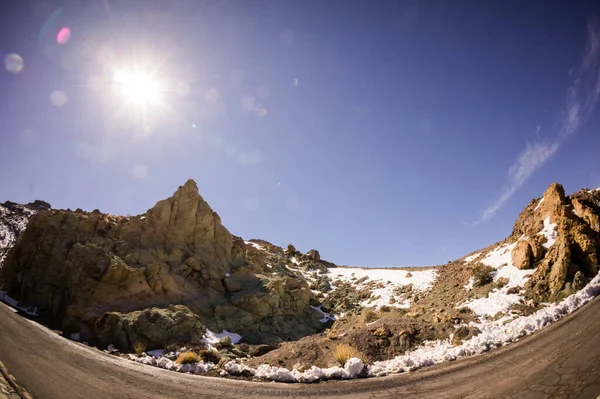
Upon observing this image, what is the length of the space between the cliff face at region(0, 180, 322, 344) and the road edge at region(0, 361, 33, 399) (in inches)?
354

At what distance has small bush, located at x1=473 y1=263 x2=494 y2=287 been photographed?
18.6 metres

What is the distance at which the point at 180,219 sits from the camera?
28.7m

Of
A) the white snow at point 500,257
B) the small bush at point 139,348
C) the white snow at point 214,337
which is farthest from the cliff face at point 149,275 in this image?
the white snow at point 500,257

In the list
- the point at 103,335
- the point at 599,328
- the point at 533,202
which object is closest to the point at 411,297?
the point at 533,202

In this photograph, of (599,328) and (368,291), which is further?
(368,291)

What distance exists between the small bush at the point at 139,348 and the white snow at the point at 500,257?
23.1 meters

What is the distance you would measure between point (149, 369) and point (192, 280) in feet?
45.0

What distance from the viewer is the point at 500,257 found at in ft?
66.3

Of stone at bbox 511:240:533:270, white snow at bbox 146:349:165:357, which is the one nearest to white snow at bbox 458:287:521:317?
stone at bbox 511:240:533:270

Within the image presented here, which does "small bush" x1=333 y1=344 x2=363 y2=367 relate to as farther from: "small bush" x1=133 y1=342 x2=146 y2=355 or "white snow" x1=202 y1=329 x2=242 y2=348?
"small bush" x1=133 y1=342 x2=146 y2=355

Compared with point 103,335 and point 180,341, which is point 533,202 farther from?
point 103,335

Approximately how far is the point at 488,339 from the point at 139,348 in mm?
16960

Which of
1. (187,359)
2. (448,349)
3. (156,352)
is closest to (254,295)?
(156,352)

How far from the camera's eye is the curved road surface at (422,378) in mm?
6801
